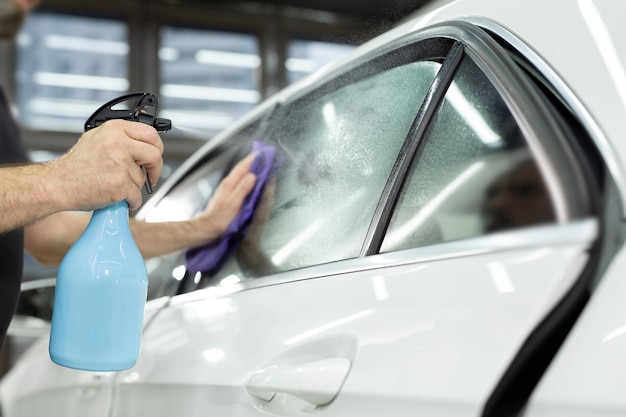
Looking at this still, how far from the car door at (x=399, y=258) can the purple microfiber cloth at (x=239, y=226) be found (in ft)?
0.07

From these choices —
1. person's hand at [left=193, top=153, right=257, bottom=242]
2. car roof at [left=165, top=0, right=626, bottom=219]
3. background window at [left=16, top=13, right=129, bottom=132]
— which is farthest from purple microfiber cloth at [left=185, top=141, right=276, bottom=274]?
background window at [left=16, top=13, right=129, bottom=132]

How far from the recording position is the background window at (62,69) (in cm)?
505

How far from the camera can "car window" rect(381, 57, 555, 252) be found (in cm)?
61

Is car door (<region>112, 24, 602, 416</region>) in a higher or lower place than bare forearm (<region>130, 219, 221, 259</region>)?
higher

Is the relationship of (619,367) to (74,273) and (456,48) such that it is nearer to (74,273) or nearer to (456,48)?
(456,48)

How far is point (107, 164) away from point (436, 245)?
0.44 metres

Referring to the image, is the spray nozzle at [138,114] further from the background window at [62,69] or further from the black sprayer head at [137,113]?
the background window at [62,69]

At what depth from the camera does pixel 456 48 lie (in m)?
0.82

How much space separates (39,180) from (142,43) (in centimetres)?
302

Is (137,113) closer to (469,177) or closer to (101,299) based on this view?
(101,299)

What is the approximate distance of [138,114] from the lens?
0.96 metres

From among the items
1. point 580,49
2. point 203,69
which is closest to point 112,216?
point 580,49

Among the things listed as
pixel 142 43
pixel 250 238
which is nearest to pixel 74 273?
pixel 250 238

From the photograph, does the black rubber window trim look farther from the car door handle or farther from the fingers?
the fingers
